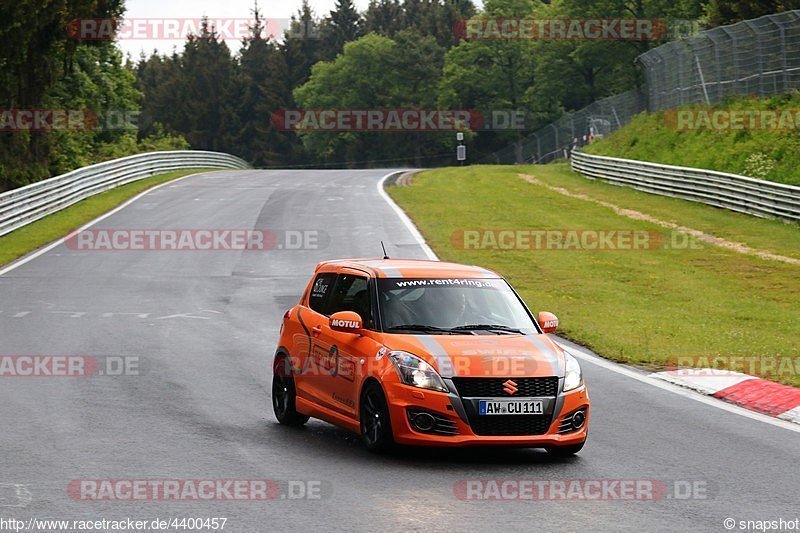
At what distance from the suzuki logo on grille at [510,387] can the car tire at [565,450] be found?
577 millimetres

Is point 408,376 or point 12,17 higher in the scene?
point 12,17

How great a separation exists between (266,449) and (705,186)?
30.4m

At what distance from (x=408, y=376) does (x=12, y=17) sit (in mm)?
31743

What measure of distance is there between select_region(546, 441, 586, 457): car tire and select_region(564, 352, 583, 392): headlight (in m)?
0.46

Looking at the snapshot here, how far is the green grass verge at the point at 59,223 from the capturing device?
29547mm

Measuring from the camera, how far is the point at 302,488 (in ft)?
26.4

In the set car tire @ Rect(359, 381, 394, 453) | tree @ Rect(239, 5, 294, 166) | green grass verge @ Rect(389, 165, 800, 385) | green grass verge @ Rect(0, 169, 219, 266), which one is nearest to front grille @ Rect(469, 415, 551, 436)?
car tire @ Rect(359, 381, 394, 453)

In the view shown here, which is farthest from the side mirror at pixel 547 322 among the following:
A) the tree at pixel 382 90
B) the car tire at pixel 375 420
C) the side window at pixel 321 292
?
the tree at pixel 382 90

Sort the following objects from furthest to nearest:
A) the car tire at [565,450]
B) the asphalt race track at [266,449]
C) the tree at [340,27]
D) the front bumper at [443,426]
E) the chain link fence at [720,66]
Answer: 1. the tree at [340,27]
2. the chain link fence at [720,66]
3. the car tire at [565,450]
4. the front bumper at [443,426]
5. the asphalt race track at [266,449]

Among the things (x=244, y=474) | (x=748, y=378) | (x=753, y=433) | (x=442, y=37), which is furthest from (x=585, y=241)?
(x=442, y=37)

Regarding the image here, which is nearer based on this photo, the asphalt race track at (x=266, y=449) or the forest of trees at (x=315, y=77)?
the asphalt race track at (x=266, y=449)

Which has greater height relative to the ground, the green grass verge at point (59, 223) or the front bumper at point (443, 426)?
the front bumper at point (443, 426)

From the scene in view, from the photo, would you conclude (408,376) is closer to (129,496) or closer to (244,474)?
(244,474)

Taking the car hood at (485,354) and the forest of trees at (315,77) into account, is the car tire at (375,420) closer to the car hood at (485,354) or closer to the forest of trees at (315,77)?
the car hood at (485,354)
